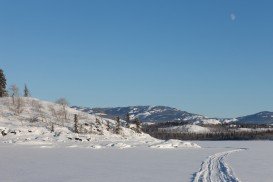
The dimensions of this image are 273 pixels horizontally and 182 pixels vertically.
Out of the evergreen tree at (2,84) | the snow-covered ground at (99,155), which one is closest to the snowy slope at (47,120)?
the snow-covered ground at (99,155)

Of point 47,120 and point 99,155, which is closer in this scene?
point 99,155

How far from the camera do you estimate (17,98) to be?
185 m

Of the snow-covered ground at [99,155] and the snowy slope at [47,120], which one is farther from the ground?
the snowy slope at [47,120]

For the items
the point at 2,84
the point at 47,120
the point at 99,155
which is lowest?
the point at 99,155

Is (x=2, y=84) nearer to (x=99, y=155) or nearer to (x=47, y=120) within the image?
(x=47, y=120)

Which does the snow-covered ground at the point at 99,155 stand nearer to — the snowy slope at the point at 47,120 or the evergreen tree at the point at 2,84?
the snowy slope at the point at 47,120

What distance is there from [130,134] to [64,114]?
111 ft

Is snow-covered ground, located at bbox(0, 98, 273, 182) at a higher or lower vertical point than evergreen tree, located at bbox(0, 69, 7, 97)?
lower

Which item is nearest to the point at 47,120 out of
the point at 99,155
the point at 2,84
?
the point at 2,84

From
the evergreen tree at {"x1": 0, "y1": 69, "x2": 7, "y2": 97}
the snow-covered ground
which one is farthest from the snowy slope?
the evergreen tree at {"x1": 0, "y1": 69, "x2": 7, "y2": 97}

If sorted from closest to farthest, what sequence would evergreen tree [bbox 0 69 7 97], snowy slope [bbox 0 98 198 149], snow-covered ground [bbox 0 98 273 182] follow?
1. snow-covered ground [bbox 0 98 273 182]
2. snowy slope [bbox 0 98 198 149]
3. evergreen tree [bbox 0 69 7 97]

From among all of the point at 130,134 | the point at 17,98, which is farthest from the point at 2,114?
the point at 130,134

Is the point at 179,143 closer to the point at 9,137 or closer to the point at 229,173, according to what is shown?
the point at 9,137

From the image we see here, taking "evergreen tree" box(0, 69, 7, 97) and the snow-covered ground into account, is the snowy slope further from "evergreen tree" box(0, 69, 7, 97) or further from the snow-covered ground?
"evergreen tree" box(0, 69, 7, 97)
